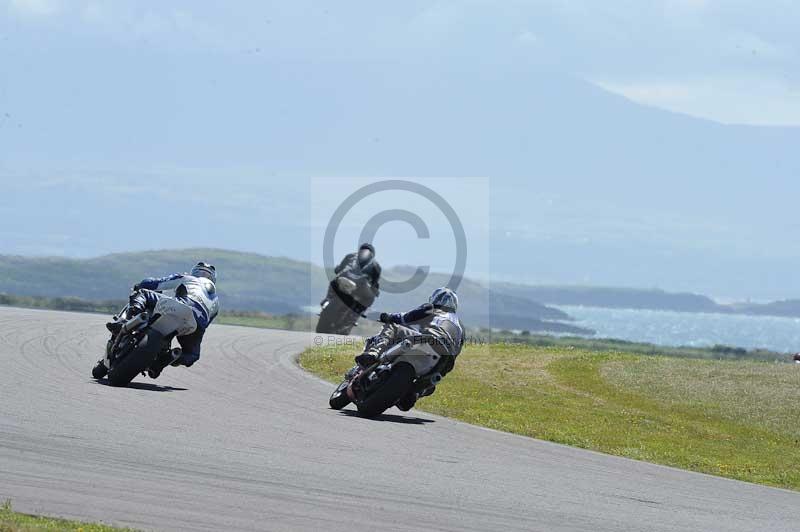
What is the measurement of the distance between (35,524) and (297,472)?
3750 mm

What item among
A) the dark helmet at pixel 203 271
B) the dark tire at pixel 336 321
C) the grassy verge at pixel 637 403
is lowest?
the grassy verge at pixel 637 403

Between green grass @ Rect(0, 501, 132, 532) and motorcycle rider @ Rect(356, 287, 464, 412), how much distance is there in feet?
29.4

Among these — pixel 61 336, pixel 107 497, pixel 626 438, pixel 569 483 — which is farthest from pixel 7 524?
pixel 61 336

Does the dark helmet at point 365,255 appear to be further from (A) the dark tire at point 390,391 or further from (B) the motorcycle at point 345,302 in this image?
(A) the dark tire at point 390,391

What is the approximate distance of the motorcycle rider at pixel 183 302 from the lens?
1953cm

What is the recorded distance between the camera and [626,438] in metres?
21.0

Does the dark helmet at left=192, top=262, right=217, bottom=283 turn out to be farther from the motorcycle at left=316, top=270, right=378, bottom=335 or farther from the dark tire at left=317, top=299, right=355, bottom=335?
the dark tire at left=317, top=299, right=355, bottom=335

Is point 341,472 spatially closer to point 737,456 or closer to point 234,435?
point 234,435

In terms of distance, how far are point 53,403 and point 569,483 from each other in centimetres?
644

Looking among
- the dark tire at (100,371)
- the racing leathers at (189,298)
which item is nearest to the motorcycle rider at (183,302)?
the racing leathers at (189,298)

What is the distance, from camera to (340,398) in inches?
778

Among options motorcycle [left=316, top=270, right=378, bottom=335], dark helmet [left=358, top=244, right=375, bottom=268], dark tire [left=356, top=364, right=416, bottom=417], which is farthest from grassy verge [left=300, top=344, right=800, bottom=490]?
dark helmet [left=358, top=244, right=375, bottom=268]

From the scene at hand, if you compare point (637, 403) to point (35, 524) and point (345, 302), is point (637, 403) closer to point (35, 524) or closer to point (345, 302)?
point (345, 302)

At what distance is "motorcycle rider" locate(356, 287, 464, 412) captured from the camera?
19.1 metres
